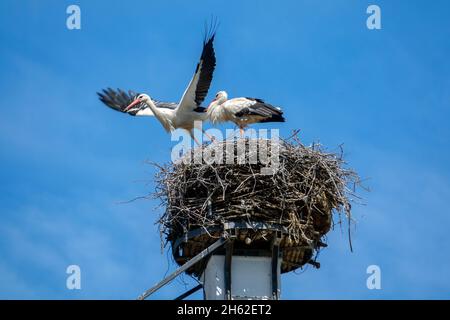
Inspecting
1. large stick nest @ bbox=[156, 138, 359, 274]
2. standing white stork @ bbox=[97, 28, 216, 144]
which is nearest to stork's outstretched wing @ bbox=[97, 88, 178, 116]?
standing white stork @ bbox=[97, 28, 216, 144]

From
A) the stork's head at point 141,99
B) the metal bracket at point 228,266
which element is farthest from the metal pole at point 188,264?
the stork's head at point 141,99

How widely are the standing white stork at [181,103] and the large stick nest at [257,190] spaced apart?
241 centimetres

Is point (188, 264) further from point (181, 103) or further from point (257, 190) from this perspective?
point (181, 103)

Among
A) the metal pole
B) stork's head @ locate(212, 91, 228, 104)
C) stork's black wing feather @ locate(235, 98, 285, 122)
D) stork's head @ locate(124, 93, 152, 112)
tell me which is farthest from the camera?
stork's head @ locate(124, 93, 152, 112)

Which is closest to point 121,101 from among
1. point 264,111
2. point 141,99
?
point 141,99

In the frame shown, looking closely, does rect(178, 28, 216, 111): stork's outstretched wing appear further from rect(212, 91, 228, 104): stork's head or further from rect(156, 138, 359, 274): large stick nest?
rect(156, 138, 359, 274): large stick nest

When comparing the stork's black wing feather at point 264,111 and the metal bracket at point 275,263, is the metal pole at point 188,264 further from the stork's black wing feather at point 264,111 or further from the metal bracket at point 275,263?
the stork's black wing feather at point 264,111

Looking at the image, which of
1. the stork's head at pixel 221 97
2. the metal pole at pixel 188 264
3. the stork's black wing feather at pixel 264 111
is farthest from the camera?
the stork's head at pixel 221 97

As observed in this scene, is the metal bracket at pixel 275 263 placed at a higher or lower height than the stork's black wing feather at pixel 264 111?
lower

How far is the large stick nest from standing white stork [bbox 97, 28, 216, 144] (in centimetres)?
241

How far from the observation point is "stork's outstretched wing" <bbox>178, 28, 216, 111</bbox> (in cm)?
1725

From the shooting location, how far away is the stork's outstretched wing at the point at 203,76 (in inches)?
679
